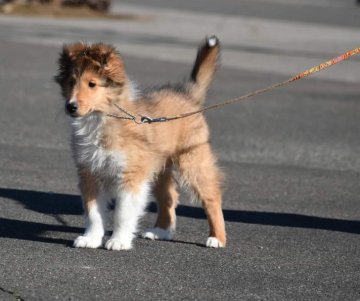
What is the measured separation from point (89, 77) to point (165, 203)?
4.85 ft

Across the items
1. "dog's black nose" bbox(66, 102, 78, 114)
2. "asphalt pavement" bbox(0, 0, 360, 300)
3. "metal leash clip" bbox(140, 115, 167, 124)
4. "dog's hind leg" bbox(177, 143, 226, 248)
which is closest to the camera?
"asphalt pavement" bbox(0, 0, 360, 300)

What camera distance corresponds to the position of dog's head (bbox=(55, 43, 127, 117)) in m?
7.12

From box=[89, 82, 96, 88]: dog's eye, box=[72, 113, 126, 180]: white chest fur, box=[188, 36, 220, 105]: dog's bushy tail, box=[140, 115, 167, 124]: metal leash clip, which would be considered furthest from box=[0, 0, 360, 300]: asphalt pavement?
box=[89, 82, 96, 88]: dog's eye

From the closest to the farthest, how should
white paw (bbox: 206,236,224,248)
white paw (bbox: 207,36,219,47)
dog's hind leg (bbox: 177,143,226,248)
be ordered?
white paw (bbox: 206,236,224,248)
dog's hind leg (bbox: 177,143,226,248)
white paw (bbox: 207,36,219,47)

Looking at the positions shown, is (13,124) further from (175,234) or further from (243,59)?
(243,59)

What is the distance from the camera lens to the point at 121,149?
740 cm

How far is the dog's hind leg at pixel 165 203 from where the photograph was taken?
8.09 meters

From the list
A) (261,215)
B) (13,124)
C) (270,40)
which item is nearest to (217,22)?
(270,40)

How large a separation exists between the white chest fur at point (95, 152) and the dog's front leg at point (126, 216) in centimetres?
17

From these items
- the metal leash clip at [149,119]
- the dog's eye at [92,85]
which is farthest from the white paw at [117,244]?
the dog's eye at [92,85]

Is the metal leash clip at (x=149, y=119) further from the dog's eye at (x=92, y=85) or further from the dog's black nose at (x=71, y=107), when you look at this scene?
the dog's black nose at (x=71, y=107)

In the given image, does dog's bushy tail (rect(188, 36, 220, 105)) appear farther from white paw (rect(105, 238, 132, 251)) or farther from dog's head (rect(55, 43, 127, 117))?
white paw (rect(105, 238, 132, 251))

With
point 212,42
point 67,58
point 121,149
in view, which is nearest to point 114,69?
point 67,58

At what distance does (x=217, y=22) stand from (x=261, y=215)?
24683 millimetres
